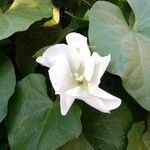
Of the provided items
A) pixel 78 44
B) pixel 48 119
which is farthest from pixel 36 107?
pixel 78 44

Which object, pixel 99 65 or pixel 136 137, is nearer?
pixel 99 65

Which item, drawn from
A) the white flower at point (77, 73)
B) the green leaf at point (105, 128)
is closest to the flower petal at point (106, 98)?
the white flower at point (77, 73)

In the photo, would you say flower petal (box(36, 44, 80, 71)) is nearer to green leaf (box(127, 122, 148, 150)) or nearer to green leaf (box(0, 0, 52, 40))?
green leaf (box(0, 0, 52, 40))

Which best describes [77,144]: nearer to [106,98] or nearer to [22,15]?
[106,98]

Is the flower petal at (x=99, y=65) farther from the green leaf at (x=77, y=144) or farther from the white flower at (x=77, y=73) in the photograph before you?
the green leaf at (x=77, y=144)

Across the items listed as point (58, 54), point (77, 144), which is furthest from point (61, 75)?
point (77, 144)

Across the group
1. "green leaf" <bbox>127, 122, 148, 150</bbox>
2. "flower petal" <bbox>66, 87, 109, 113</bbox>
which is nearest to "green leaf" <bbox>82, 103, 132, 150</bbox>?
"green leaf" <bbox>127, 122, 148, 150</bbox>

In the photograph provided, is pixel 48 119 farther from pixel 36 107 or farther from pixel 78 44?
pixel 78 44
